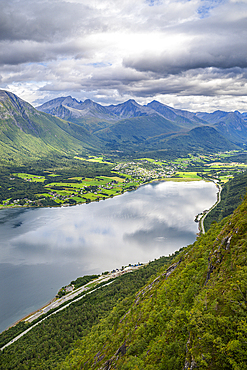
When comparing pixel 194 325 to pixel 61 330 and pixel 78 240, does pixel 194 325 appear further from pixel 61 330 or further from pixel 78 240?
pixel 78 240

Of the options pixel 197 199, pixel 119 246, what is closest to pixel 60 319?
pixel 119 246

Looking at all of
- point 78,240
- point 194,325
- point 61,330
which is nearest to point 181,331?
point 194,325

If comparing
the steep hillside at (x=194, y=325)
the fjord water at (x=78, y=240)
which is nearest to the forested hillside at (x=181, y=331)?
the steep hillside at (x=194, y=325)

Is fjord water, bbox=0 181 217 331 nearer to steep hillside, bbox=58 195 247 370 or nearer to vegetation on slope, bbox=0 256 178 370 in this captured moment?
vegetation on slope, bbox=0 256 178 370

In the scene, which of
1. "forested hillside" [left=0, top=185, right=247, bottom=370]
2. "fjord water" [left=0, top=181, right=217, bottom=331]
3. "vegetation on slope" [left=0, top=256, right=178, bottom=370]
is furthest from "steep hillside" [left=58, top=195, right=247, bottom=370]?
"fjord water" [left=0, top=181, right=217, bottom=331]

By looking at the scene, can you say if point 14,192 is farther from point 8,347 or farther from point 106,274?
point 8,347
